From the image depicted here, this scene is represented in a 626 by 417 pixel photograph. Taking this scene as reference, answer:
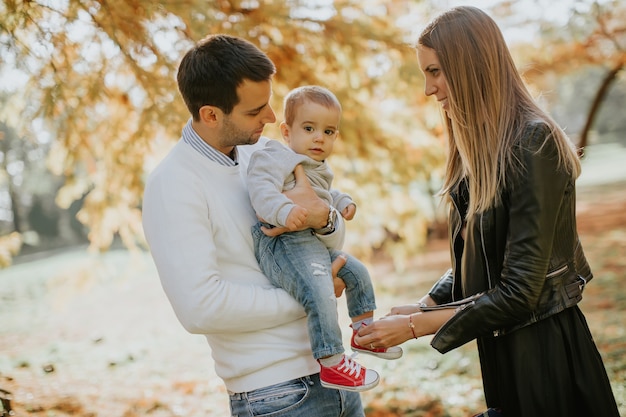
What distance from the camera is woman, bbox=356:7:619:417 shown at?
77.7 inches

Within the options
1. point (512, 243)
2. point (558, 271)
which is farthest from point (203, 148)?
point (558, 271)

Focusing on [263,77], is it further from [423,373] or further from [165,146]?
[423,373]

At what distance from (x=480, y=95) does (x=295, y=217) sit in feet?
2.48

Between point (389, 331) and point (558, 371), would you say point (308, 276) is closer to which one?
point (389, 331)

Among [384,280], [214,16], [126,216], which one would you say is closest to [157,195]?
[214,16]

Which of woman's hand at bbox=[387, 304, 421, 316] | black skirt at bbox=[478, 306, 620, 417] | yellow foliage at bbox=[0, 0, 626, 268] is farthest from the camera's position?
yellow foliage at bbox=[0, 0, 626, 268]

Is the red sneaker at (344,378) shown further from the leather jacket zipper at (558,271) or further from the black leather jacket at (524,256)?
the leather jacket zipper at (558,271)

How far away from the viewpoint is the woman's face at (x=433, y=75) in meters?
2.22

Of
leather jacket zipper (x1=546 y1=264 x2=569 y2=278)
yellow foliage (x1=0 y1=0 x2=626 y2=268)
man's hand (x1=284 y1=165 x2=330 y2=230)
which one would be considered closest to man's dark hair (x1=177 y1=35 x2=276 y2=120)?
man's hand (x1=284 y1=165 x2=330 y2=230)

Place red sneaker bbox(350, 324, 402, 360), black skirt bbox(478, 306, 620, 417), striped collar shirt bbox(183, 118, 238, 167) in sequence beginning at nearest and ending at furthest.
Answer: black skirt bbox(478, 306, 620, 417) < striped collar shirt bbox(183, 118, 238, 167) < red sneaker bbox(350, 324, 402, 360)

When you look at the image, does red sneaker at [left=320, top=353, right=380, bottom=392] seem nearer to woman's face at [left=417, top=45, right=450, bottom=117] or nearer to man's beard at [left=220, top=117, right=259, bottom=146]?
man's beard at [left=220, top=117, right=259, bottom=146]

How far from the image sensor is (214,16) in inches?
166

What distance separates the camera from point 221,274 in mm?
2104

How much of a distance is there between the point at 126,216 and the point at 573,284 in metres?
4.68
